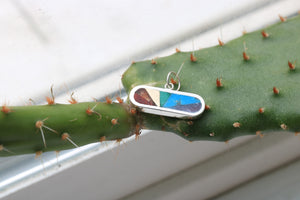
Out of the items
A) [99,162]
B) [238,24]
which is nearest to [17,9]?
[99,162]

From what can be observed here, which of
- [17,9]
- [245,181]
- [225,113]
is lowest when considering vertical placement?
[245,181]

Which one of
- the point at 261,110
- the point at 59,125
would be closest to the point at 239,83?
the point at 261,110

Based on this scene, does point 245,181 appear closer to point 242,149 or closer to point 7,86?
point 242,149

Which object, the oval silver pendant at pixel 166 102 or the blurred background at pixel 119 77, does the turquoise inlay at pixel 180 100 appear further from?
the blurred background at pixel 119 77

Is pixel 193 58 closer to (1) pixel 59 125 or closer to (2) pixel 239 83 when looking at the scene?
(2) pixel 239 83

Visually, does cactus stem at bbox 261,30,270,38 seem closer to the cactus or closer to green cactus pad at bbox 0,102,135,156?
the cactus

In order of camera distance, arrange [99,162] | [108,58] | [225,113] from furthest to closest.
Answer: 1. [108,58]
2. [99,162]
3. [225,113]
